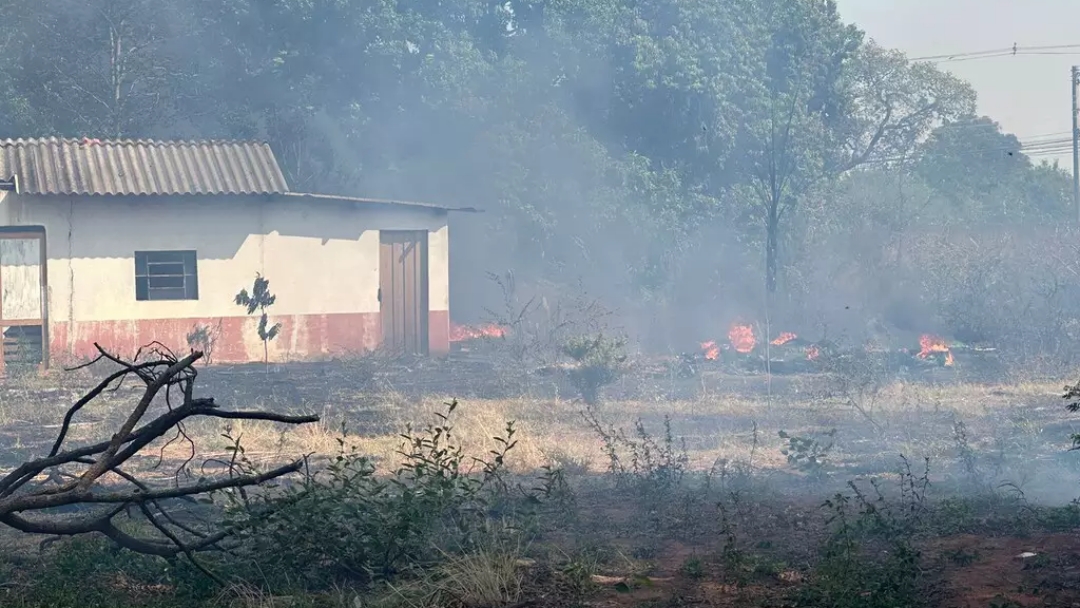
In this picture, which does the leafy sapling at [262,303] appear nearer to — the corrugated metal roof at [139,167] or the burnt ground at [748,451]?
the burnt ground at [748,451]

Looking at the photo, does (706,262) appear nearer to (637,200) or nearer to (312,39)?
(637,200)

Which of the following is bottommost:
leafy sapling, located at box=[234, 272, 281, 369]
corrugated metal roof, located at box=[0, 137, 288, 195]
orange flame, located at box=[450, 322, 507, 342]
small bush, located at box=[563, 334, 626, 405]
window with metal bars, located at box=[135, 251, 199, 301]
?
small bush, located at box=[563, 334, 626, 405]

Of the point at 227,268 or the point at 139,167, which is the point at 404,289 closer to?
the point at 227,268

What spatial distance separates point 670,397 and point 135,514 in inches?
349

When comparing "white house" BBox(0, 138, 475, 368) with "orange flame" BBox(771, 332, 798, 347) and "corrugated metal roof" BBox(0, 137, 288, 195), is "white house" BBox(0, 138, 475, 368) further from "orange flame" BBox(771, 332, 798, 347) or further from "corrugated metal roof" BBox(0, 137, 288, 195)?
"orange flame" BBox(771, 332, 798, 347)

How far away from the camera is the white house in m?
18.6

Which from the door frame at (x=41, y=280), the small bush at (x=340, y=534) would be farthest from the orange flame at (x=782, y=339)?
the small bush at (x=340, y=534)

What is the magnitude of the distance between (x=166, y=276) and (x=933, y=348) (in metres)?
13.5

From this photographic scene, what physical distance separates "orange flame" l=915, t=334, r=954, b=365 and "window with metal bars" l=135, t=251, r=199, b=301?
41.9 feet

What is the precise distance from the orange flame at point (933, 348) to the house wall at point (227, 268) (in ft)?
29.4

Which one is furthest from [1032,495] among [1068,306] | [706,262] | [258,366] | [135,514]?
[706,262]

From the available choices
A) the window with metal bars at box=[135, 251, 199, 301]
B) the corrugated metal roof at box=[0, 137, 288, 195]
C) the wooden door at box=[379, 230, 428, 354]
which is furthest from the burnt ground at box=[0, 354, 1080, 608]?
the corrugated metal roof at box=[0, 137, 288, 195]

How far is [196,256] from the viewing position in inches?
779

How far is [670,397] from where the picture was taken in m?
15.9
